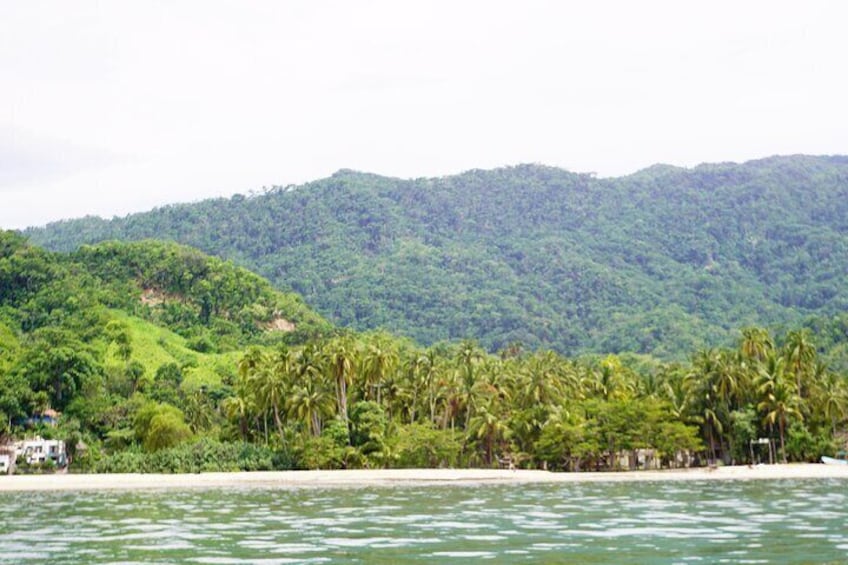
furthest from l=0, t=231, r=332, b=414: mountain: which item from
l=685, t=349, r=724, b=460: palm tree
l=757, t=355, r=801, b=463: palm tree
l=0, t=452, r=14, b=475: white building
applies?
l=757, t=355, r=801, b=463: palm tree

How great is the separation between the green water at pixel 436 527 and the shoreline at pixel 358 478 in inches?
535

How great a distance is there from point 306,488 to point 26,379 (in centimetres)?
4842

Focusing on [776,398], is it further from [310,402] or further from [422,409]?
[310,402]

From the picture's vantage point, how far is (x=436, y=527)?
4359 cm

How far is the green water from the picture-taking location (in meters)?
33.9

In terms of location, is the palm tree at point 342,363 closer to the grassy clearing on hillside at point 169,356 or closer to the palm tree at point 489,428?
the palm tree at point 489,428

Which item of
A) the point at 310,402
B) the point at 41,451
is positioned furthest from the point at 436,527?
the point at 41,451

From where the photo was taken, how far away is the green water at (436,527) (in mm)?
33875

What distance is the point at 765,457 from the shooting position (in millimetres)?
107625

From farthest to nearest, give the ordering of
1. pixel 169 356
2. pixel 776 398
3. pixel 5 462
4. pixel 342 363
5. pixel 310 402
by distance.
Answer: pixel 169 356 → pixel 776 398 → pixel 5 462 → pixel 342 363 → pixel 310 402

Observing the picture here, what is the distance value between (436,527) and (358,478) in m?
45.6

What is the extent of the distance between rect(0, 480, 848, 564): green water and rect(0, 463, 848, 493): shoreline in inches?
535

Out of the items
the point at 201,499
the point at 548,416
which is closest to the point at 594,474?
the point at 548,416

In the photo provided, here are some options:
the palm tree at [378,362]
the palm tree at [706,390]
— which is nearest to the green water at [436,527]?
the palm tree at [378,362]
